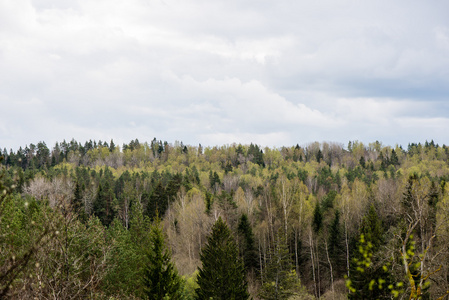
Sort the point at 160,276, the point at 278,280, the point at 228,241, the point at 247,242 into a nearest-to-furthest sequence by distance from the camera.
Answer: the point at 160,276
the point at 278,280
the point at 228,241
the point at 247,242

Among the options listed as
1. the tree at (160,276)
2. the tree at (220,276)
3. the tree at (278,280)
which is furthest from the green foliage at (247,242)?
the tree at (160,276)

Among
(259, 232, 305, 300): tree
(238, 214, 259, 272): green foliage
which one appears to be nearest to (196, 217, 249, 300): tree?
(259, 232, 305, 300): tree

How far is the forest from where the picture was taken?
460 inches

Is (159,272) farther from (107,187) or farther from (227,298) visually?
(107,187)

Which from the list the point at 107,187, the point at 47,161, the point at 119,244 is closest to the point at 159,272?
the point at 119,244

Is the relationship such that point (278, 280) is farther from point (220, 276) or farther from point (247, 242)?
point (247, 242)

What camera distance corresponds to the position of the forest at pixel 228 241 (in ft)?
38.3

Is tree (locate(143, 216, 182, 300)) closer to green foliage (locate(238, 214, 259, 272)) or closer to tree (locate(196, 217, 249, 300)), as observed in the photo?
tree (locate(196, 217, 249, 300))

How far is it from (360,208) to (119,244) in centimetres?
3286

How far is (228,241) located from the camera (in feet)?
86.3

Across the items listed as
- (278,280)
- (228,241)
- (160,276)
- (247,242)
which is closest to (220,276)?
(228,241)

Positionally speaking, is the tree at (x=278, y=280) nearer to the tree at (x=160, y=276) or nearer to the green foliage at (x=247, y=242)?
the tree at (x=160, y=276)

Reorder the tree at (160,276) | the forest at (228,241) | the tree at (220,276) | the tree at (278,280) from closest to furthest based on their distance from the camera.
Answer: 1. the forest at (228,241)
2. the tree at (160,276)
3. the tree at (220,276)
4. the tree at (278,280)

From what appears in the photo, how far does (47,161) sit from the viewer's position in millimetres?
140625
